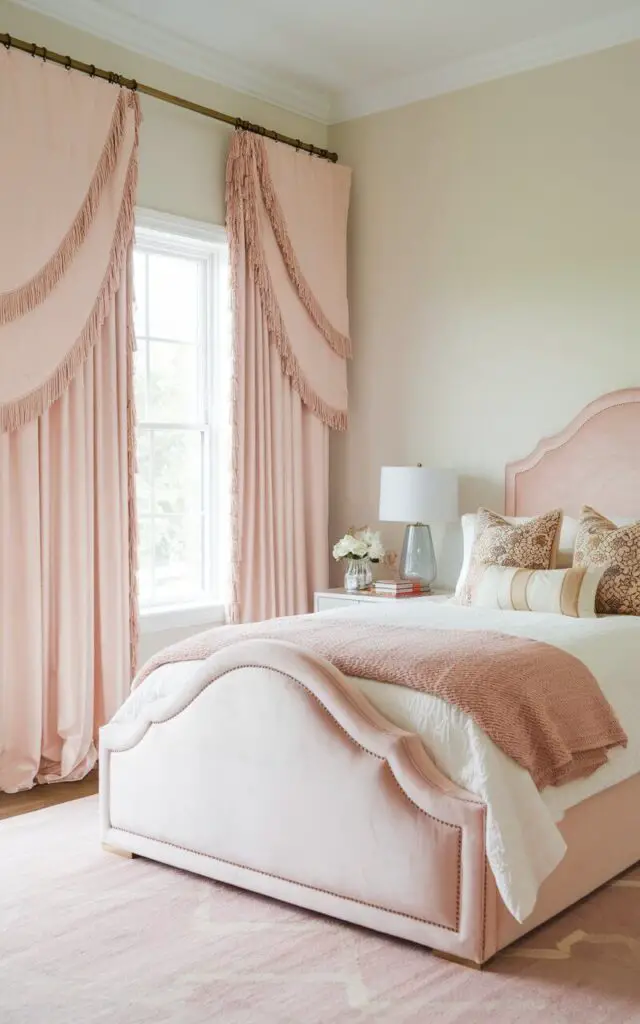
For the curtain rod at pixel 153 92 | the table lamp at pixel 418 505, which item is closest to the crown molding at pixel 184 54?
the curtain rod at pixel 153 92

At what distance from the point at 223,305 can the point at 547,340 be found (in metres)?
1.43

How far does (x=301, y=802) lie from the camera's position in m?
2.89

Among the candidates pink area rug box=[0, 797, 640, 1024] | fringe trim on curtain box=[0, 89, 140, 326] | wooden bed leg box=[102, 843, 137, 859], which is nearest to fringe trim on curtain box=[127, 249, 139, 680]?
fringe trim on curtain box=[0, 89, 140, 326]

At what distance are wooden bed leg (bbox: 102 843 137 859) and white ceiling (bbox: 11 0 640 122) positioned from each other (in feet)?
9.78

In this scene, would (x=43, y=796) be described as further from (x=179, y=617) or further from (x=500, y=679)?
A: (x=500, y=679)

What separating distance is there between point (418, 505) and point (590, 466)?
735 millimetres

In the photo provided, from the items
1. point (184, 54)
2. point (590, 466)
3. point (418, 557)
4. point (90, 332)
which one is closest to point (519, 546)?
point (590, 466)

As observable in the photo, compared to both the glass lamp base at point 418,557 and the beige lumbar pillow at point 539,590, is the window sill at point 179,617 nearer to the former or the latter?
the glass lamp base at point 418,557

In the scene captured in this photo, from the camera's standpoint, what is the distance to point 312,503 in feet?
17.3

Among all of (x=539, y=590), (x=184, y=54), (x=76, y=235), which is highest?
(x=184, y=54)

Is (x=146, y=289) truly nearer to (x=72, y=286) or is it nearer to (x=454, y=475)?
(x=72, y=286)

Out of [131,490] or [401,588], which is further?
[401,588]

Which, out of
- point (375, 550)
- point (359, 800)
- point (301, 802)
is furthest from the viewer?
point (375, 550)

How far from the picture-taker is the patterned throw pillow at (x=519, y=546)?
4020 millimetres
